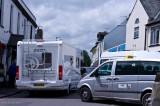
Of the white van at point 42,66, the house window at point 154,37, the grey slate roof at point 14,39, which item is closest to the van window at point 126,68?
the white van at point 42,66

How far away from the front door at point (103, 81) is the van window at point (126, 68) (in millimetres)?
A: 396

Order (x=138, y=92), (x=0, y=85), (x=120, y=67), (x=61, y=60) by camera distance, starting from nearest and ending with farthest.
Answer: (x=138, y=92) → (x=120, y=67) → (x=61, y=60) → (x=0, y=85)

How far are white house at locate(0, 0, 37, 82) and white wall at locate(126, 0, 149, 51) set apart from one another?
39.8ft

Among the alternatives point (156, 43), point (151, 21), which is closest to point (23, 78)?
point (156, 43)

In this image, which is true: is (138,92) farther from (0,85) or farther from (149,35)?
(149,35)

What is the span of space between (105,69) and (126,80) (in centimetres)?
124

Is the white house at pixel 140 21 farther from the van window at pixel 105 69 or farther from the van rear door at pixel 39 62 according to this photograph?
the van window at pixel 105 69

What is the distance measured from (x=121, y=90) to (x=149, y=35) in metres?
18.5

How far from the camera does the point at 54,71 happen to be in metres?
13.9

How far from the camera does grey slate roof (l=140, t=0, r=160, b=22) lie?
29375 mm

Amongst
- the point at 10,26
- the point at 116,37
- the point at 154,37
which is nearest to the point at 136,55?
the point at 10,26

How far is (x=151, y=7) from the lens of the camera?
100 feet

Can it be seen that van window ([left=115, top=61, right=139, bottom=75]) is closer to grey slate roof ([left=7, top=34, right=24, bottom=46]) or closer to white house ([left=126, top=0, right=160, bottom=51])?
grey slate roof ([left=7, top=34, right=24, bottom=46])

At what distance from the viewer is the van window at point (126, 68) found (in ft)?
35.7
